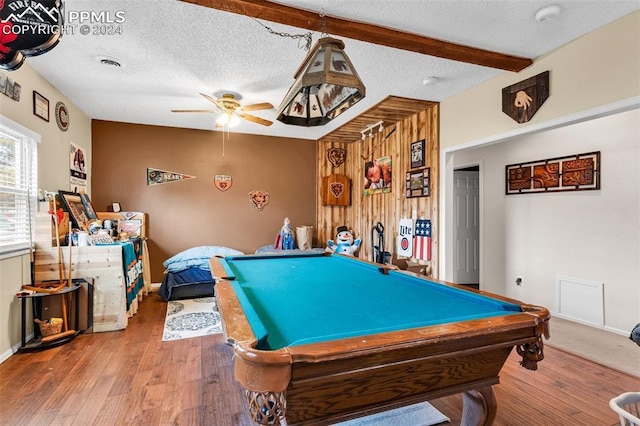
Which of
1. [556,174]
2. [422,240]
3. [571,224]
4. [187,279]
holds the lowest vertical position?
[187,279]

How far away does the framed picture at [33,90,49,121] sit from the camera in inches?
118

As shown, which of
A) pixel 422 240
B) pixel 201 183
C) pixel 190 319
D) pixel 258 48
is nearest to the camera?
pixel 258 48

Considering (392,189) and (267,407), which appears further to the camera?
(392,189)

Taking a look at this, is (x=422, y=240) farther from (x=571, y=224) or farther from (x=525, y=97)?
(x=525, y=97)

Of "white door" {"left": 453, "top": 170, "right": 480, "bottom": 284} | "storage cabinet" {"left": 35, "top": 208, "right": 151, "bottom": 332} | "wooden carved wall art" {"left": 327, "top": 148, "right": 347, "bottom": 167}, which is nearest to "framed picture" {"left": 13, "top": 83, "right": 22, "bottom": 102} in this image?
"storage cabinet" {"left": 35, "top": 208, "right": 151, "bottom": 332}

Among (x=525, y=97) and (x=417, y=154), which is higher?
(x=525, y=97)

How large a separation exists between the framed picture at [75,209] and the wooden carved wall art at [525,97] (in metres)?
4.77

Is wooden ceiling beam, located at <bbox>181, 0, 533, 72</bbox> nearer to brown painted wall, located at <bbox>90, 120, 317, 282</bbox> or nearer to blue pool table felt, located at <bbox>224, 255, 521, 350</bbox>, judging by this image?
blue pool table felt, located at <bbox>224, 255, 521, 350</bbox>

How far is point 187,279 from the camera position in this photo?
4301 millimetres

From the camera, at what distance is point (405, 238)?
433 cm

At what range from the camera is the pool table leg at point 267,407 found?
0.93 metres

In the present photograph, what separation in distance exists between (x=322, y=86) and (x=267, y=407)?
190cm

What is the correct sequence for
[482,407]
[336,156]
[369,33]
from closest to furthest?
1. [482,407]
2. [369,33]
3. [336,156]

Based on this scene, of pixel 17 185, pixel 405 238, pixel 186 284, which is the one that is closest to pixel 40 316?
pixel 17 185
